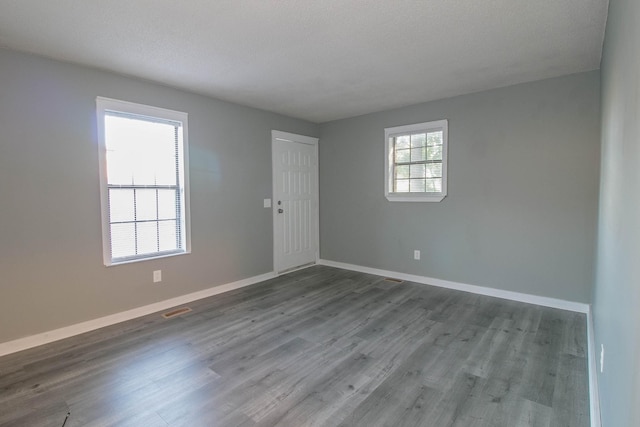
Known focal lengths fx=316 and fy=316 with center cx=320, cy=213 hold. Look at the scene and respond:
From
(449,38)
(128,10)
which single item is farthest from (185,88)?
(449,38)

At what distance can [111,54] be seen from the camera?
2.65 m

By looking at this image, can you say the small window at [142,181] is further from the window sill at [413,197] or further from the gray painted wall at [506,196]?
the window sill at [413,197]

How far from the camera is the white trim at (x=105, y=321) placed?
8.58 ft

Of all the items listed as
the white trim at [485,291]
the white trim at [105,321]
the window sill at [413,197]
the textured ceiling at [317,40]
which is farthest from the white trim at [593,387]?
the white trim at [105,321]

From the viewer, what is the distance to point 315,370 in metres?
2.29

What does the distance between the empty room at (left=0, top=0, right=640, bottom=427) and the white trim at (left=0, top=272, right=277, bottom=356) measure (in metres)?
0.02

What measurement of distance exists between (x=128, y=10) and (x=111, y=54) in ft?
2.65

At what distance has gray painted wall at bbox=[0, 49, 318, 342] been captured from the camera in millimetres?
2566

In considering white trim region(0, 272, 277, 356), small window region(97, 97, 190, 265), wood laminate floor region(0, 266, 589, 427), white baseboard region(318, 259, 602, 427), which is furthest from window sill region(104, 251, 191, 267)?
white baseboard region(318, 259, 602, 427)

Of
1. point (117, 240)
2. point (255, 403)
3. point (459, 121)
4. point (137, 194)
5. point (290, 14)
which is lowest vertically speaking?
point (255, 403)

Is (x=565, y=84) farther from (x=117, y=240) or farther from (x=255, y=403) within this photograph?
(x=117, y=240)

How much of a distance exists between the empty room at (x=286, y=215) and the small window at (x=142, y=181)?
0.07 feet

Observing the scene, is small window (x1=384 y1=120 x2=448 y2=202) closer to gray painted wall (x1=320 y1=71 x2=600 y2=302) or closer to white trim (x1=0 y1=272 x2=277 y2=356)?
gray painted wall (x1=320 y1=71 x2=600 y2=302)

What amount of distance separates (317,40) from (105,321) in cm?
323
